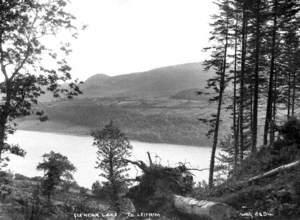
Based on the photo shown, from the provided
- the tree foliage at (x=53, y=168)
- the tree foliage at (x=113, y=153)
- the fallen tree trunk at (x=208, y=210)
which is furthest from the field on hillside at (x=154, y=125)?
the fallen tree trunk at (x=208, y=210)

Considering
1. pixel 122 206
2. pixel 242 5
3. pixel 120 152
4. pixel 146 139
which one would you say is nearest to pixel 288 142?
pixel 242 5

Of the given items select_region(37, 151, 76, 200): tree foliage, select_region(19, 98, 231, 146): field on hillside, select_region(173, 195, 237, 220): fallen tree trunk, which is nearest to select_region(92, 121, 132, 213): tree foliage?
select_region(37, 151, 76, 200): tree foliage

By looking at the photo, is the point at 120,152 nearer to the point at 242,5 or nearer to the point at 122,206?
the point at 122,206

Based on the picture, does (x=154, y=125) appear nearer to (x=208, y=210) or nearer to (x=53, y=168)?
(x=53, y=168)

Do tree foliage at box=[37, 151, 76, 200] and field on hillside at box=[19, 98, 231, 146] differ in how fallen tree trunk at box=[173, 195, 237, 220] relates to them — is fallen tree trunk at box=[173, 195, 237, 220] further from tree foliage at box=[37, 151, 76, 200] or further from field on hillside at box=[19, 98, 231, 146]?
field on hillside at box=[19, 98, 231, 146]

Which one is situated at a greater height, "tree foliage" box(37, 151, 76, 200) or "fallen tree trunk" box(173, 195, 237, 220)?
"fallen tree trunk" box(173, 195, 237, 220)

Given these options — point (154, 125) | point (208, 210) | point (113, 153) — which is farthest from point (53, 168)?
point (154, 125)

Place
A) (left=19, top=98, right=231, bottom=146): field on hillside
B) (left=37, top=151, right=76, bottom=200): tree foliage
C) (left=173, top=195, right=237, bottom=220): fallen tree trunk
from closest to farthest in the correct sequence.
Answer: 1. (left=173, top=195, right=237, bottom=220): fallen tree trunk
2. (left=37, top=151, right=76, bottom=200): tree foliage
3. (left=19, top=98, right=231, bottom=146): field on hillside

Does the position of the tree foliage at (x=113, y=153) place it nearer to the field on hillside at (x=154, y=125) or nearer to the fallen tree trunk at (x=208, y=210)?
the fallen tree trunk at (x=208, y=210)
